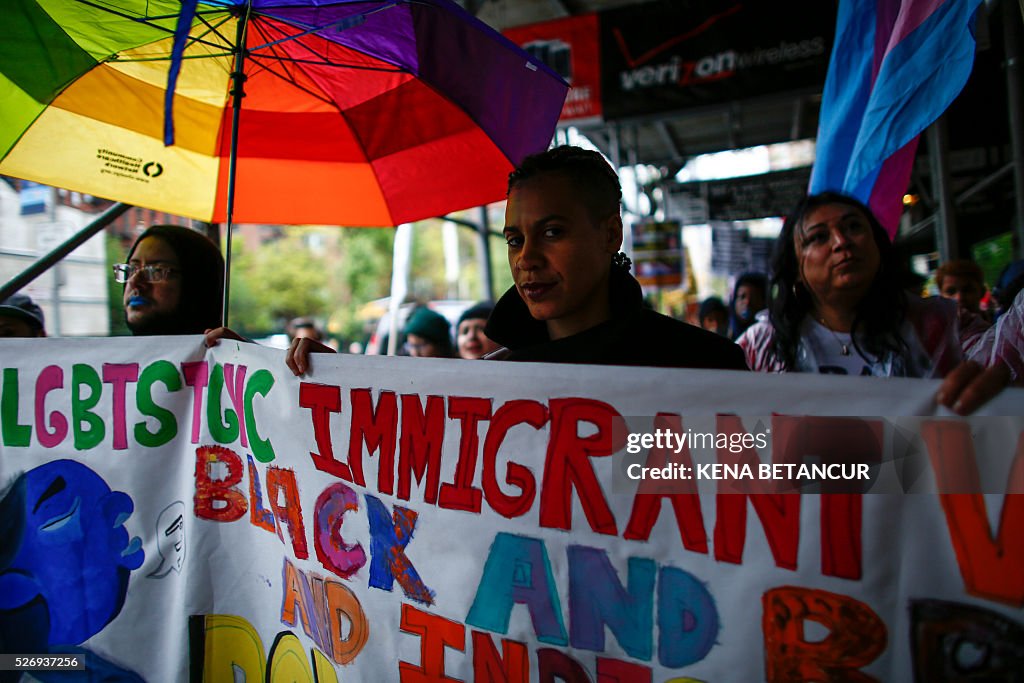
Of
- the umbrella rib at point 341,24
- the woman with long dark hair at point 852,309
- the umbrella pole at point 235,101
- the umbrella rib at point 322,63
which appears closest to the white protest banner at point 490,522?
the umbrella pole at point 235,101

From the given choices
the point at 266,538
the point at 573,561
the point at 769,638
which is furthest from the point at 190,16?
the point at 769,638

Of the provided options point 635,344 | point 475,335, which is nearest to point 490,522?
point 635,344

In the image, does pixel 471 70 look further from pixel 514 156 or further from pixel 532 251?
pixel 532 251

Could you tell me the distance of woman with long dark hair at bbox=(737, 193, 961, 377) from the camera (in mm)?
1887

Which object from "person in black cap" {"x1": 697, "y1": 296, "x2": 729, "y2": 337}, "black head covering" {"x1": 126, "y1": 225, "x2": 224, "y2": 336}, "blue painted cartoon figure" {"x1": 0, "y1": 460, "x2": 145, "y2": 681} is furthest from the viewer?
"person in black cap" {"x1": 697, "y1": 296, "x2": 729, "y2": 337}

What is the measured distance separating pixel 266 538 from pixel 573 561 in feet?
2.94

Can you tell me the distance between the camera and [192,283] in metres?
2.29

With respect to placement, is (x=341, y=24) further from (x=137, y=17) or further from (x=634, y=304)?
(x=634, y=304)

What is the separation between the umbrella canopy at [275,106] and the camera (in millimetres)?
2271

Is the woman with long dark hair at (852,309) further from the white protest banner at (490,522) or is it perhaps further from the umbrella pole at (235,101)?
Answer: the umbrella pole at (235,101)

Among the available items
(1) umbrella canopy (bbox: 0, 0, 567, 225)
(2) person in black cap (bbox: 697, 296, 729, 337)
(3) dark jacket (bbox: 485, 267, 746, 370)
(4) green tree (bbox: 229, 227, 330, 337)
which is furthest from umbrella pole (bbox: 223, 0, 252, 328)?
(4) green tree (bbox: 229, 227, 330, 337)

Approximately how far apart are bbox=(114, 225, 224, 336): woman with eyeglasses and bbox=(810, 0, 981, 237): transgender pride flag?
258cm

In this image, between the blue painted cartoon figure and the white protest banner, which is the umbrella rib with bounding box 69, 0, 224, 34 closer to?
the white protest banner

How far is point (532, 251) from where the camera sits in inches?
64.7
